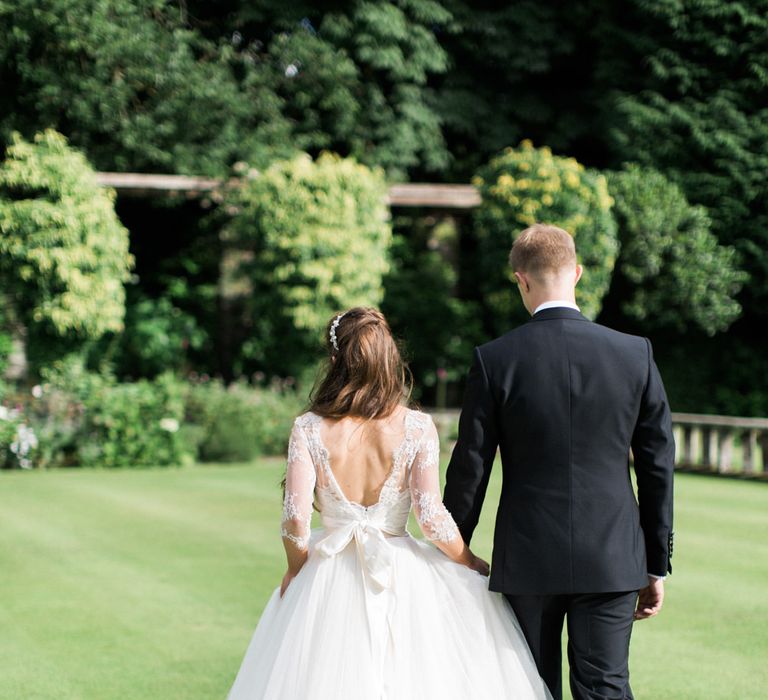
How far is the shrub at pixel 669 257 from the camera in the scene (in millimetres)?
18516

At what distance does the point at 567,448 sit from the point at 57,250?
12924 mm

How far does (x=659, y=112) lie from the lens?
20.5m

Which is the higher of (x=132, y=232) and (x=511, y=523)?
(x=132, y=232)

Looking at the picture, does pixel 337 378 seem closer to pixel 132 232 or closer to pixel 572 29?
pixel 132 232

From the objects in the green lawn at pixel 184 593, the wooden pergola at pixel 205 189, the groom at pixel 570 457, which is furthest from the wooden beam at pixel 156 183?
the groom at pixel 570 457

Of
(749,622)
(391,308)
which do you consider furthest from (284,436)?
(749,622)

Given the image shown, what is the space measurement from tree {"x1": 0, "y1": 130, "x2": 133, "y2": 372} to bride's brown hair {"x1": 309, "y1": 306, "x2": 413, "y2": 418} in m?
12.4

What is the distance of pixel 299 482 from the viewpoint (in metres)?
3.23

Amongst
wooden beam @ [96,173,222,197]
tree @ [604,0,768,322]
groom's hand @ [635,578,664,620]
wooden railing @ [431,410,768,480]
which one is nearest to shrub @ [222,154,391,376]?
wooden beam @ [96,173,222,197]

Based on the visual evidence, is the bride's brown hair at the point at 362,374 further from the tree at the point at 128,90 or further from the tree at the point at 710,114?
the tree at the point at 710,114

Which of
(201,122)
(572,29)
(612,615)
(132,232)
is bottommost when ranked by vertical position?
(612,615)

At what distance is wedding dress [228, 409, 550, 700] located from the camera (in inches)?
127

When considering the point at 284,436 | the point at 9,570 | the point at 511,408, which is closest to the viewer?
the point at 511,408

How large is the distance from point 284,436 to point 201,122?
6250 millimetres
